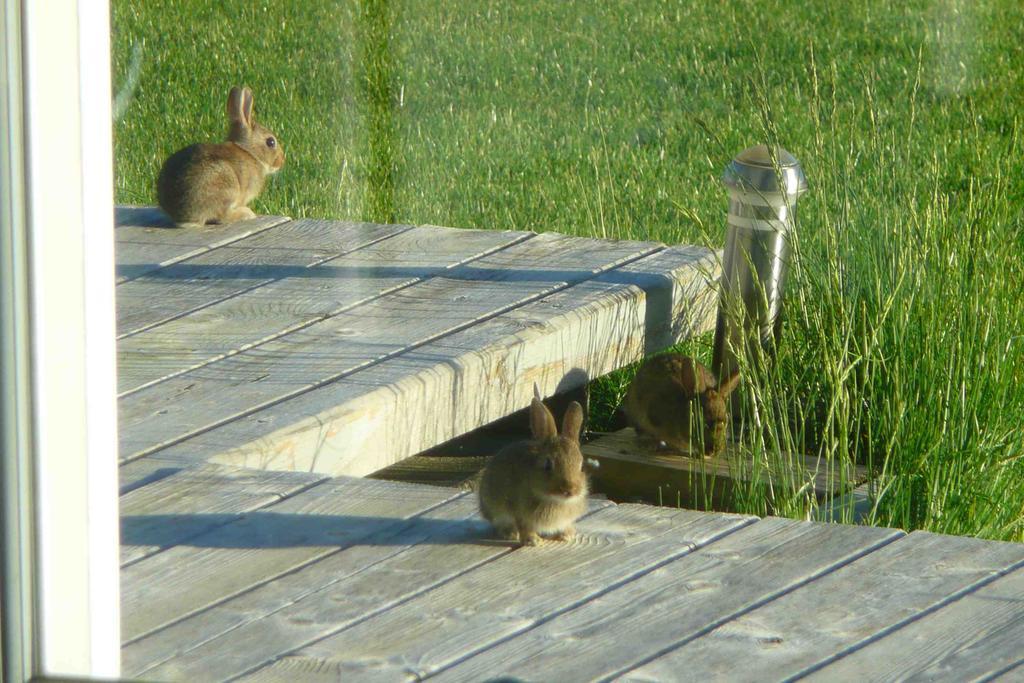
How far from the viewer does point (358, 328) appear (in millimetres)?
4086

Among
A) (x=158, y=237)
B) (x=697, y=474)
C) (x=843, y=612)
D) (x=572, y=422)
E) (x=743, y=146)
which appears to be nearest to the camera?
(x=843, y=612)

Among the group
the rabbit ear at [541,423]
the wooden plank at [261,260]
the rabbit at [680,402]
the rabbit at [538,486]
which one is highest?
the wooden plank at [261,260]

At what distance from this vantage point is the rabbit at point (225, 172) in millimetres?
3781

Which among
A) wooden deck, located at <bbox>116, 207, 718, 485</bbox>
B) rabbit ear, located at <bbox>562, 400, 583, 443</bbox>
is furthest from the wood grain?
wooden deck, located at <bbox>116, 207, 718, 485</bbox>

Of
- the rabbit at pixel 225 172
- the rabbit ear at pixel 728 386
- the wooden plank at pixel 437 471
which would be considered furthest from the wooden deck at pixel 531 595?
the rabbit ear at pixel 728 386

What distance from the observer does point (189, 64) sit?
9.72ft

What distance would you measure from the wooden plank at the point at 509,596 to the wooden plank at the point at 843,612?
0.16m

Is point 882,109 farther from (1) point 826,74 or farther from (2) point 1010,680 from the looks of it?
(2) point 1010,680

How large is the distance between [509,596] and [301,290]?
2024mm

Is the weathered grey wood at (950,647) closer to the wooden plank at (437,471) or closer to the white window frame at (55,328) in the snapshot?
the white window frame at (55,328)

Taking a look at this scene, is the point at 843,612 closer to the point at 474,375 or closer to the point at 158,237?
the point at 474,375

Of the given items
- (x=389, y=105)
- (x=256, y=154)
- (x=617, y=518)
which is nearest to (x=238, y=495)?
(x=617, y=518)

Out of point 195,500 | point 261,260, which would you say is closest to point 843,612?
point 195,500

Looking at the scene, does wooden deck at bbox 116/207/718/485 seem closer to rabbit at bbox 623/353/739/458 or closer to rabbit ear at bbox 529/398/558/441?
rabbit at bbox 623/353/739/458
